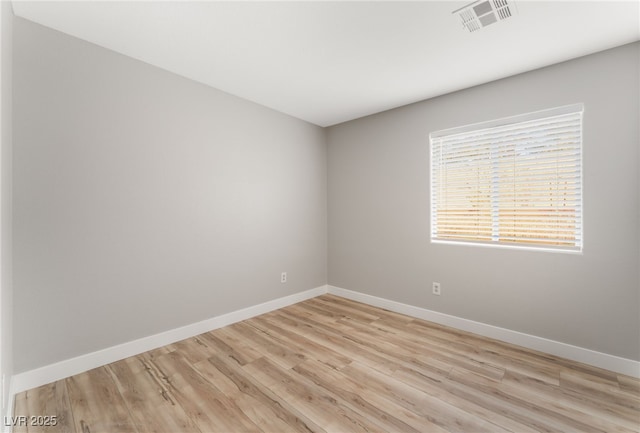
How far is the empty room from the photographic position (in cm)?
183

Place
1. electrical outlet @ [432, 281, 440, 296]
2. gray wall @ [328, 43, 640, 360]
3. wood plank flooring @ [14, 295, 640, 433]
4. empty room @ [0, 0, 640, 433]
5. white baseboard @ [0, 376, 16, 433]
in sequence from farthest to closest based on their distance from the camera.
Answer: electrical outlet @ [432, 281, 440, 296], gray wall @ [328, 43, 640, 360], empty room @ [0, 0, 640, 433], wood plank flooring @ [14, 295, 640, 433], white baseboard @ [0, 376, 16, 433]

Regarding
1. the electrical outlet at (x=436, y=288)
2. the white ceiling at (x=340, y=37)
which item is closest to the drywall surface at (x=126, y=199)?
the white ceiling at (x=340, y=37)

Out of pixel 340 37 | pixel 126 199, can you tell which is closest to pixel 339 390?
pixel 126 199

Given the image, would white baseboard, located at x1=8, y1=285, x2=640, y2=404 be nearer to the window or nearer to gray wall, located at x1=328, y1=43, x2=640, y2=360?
gray wall, located at x1=328, y1=43, x2=640, y2=360

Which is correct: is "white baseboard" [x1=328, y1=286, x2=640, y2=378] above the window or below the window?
below

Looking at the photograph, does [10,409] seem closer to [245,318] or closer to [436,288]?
[245,318]

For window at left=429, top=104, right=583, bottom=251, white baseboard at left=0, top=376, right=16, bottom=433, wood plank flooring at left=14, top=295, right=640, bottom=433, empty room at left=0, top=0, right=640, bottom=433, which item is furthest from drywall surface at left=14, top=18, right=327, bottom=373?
window at left=429, top=104, right=583, bottom=251

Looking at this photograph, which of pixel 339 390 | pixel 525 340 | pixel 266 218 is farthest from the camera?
pixel 266 218

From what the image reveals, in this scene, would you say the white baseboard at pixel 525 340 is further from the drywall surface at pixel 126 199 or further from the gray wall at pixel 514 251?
the drywall surface at pixel 126 199

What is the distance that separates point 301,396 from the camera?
6.33ft

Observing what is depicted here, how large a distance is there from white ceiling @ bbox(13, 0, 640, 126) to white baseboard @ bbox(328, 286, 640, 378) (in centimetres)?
241

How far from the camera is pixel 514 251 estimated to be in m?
2.68

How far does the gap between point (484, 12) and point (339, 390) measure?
8.92 feet

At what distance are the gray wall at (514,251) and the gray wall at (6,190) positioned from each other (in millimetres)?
3287
